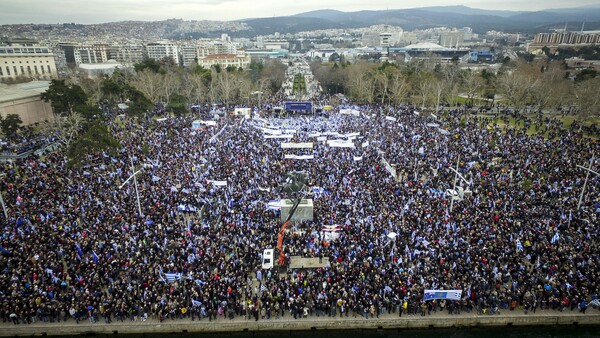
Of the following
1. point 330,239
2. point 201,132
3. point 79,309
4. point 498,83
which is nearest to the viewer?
point 79,309

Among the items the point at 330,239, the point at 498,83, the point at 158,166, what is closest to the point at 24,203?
the point at 158,166

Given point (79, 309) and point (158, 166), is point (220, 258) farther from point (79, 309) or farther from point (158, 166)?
point (158, 166)

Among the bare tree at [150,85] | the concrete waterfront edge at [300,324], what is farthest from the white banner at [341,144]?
the bare tree at [150,85]

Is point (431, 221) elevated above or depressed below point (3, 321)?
above

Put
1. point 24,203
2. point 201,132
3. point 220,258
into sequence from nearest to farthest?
1. point 220,258
2. point 24,203
3. point 201,132

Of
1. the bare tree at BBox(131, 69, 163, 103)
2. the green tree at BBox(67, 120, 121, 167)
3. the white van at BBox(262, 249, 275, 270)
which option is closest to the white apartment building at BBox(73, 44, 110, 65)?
the bare tree at BBox(131, 69, 163, 103)

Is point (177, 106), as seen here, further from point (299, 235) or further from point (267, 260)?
point (267, 260)

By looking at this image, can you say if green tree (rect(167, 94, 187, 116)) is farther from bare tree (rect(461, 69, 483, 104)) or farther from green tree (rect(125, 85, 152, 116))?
bare tree (rect(461, 69, 483, 104))
